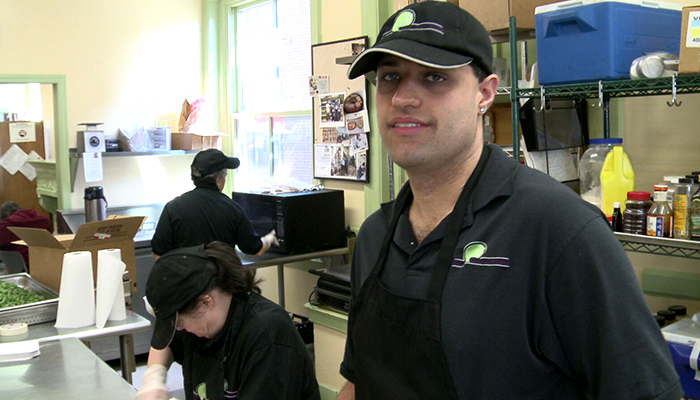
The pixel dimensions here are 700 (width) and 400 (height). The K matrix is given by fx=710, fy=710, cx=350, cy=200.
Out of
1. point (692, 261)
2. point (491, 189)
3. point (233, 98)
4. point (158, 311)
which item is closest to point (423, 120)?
point (491, 189)

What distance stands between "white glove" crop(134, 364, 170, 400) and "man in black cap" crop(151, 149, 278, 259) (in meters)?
1.63

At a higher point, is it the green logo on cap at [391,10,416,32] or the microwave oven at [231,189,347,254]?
the green logo on cap at [391,10,416,32]

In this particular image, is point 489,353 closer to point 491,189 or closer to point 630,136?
point 491,189

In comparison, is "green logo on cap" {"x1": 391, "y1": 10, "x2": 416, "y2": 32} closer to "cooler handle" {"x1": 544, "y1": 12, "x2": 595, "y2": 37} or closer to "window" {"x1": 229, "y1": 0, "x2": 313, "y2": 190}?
"cooler handle" {"x1": 544, "y1": 12, "x2": 595, "y2": 37}

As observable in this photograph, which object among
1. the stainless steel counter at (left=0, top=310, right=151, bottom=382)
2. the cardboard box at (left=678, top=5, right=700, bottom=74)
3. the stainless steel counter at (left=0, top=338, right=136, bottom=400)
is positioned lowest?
the stainless steel counter at (left=0, top=338, right=136, bottom=400)

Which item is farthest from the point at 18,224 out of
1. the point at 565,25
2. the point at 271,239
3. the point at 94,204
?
the point at 565,25

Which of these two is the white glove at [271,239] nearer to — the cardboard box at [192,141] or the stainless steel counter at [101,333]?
the stainless steel counter at [101,333]

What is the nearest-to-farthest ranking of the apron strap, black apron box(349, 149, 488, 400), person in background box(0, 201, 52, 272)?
black apron box(349, 149, 488, 400) < the apron strap < person in background box(0, 201, 52, 272)

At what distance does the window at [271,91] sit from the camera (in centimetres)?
494

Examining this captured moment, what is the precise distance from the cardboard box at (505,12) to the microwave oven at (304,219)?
170 centimetres

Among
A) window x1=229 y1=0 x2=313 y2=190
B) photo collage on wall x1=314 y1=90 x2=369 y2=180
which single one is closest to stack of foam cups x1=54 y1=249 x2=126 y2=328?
photo collage on wall x1=314 y1=90 x2=369 y2=180

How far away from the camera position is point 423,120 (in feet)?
3.69

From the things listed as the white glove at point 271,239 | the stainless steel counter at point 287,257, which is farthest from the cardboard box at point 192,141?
the white glove at point 271,239

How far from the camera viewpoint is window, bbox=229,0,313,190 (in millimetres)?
4938
